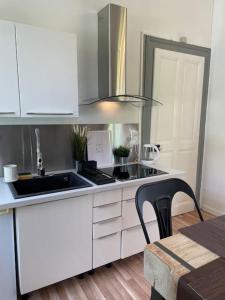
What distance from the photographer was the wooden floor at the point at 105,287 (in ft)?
5.56

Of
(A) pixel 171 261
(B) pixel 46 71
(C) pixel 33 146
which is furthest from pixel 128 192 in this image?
(B) pixel 46 71

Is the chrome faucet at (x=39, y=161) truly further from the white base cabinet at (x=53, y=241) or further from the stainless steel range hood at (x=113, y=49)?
the stainless steel range hood at (x=113, y=49)

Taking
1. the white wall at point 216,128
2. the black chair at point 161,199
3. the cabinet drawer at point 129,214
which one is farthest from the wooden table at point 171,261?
the white wall at point 216,128

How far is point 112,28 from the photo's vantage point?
192 cm

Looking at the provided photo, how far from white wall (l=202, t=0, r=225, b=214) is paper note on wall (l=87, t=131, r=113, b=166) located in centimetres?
152

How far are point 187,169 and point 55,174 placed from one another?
185 centimetres

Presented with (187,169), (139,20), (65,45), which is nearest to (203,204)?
(187,169)

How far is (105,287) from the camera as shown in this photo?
178 centimetres

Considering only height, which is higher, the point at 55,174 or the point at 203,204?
the point at 55,174

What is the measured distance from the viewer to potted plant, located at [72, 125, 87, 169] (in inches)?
83.2

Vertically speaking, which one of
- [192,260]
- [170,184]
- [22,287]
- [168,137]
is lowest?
[22,287]

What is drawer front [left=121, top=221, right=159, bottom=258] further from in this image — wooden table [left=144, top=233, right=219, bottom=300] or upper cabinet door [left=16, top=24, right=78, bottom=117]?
upper cabinet door [left=16, top=24, right=78, bottom=117]

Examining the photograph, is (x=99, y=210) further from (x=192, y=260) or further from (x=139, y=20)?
(x=139, y=20)

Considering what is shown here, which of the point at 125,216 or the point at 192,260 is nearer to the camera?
the point at 192,260
